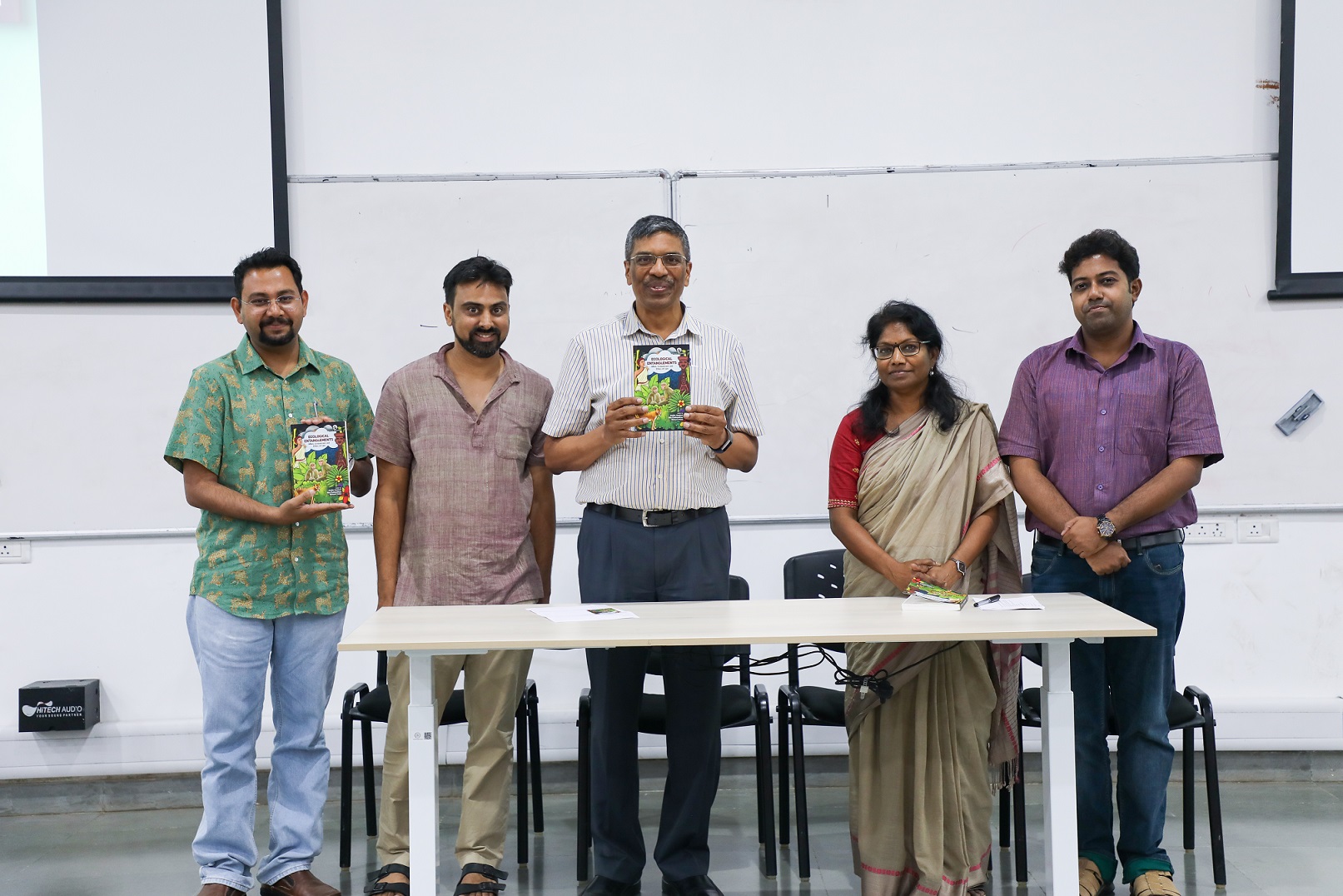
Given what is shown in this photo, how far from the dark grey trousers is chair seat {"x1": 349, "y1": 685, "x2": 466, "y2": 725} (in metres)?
0.53

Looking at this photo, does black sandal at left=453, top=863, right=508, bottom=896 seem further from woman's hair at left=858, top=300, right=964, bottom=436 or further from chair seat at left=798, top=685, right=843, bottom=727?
woman's hair at left=858, top=300, right=964, bottom=436

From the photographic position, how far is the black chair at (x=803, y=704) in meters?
2.96

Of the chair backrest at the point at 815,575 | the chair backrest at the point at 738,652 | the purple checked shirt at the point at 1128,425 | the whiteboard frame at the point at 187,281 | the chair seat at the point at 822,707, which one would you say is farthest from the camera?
the whiteboard frame at the point at 187,281

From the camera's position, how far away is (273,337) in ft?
8.91

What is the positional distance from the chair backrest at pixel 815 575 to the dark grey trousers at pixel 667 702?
2.37 feet

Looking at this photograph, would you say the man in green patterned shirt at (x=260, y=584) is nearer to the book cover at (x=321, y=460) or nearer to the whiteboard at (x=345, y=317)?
the book cover at (x=321, y=460)

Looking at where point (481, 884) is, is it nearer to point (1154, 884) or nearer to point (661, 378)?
point (661, 378)

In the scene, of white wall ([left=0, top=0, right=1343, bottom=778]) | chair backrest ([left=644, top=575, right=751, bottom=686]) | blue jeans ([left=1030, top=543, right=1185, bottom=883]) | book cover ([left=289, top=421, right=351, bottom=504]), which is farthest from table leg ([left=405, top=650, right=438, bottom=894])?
blue jeans ([left=1030, top=543, right=1185, bottom=883])

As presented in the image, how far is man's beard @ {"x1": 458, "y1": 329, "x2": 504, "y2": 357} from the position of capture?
9.09ft

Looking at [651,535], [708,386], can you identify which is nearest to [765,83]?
[708,386]

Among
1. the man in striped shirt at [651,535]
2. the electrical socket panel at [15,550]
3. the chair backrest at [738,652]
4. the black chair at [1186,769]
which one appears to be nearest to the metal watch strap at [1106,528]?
the black chair at [1186,769]

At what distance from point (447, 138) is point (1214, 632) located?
129 inches

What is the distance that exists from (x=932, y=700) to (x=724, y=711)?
2.15 ft

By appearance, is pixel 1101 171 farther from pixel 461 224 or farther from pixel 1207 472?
pixel 461 224
